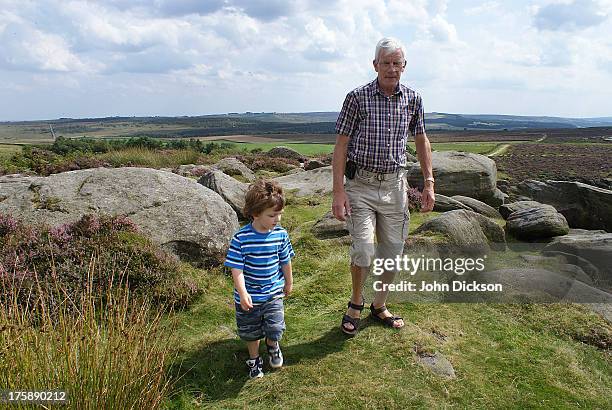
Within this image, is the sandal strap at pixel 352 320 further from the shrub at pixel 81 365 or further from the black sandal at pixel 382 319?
the shrub at pixel 81 365

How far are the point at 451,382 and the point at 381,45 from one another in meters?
3.55

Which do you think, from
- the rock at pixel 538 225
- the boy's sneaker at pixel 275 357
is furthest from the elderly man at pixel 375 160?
the rock at pixel 538 225

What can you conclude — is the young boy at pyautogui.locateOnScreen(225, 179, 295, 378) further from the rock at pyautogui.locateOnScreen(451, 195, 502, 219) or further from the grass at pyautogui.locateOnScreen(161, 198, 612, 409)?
the rock at pyautogui.locateOnScreen(451, 195, 502, 219)

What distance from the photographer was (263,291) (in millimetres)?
4621

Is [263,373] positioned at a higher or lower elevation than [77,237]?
lower

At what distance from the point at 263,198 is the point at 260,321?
4.33ft

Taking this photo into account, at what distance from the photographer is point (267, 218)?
14.7 feet

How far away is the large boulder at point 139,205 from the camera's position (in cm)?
734

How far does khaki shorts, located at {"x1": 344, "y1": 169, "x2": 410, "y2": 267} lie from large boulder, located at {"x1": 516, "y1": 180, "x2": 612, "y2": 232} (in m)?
12.6

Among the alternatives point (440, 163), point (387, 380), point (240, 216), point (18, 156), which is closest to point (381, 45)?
point (387, 380)

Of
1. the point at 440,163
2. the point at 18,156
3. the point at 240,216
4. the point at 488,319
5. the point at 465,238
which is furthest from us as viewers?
the point at 18,156

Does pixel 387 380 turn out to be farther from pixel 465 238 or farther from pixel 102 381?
pixel 465 238

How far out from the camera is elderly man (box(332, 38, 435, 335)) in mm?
5004

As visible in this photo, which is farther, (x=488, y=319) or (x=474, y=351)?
(x=488, y=319)
